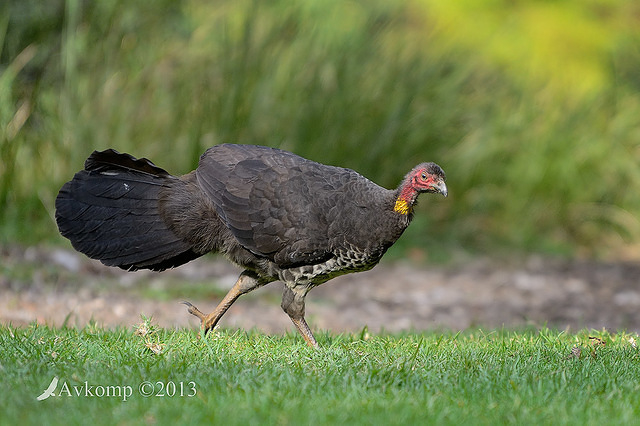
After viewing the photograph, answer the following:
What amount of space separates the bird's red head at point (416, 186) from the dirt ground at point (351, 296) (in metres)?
1.60

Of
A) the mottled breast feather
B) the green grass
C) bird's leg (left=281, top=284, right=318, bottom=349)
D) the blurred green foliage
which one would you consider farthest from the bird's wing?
the blurred green foliage

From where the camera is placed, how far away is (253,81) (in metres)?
9.45

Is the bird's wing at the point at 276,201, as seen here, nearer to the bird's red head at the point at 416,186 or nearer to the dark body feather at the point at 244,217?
the dark body feather at the point at 244,217

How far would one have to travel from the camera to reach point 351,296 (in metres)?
8.33

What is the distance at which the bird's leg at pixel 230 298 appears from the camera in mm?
5434

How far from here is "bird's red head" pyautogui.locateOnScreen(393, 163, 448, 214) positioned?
17.2 feet

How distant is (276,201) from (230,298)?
677mm

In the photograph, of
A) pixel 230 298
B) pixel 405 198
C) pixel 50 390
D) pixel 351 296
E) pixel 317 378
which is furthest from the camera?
pixel 351 296

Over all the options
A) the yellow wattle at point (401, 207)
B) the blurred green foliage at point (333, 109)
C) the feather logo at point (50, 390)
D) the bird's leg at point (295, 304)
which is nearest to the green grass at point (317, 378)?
the feather logo at point (50, 390)

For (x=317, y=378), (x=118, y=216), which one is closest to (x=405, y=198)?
(x=317, y=378)

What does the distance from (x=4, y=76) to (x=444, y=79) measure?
499 centimetres

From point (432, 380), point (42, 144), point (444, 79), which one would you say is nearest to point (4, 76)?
point (42, 144)

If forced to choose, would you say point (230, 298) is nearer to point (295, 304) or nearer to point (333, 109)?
point (295, 304)

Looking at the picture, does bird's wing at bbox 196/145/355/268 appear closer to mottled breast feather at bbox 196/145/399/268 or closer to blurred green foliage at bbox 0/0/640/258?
mottled breast feather at bbox 196/145/399/268
